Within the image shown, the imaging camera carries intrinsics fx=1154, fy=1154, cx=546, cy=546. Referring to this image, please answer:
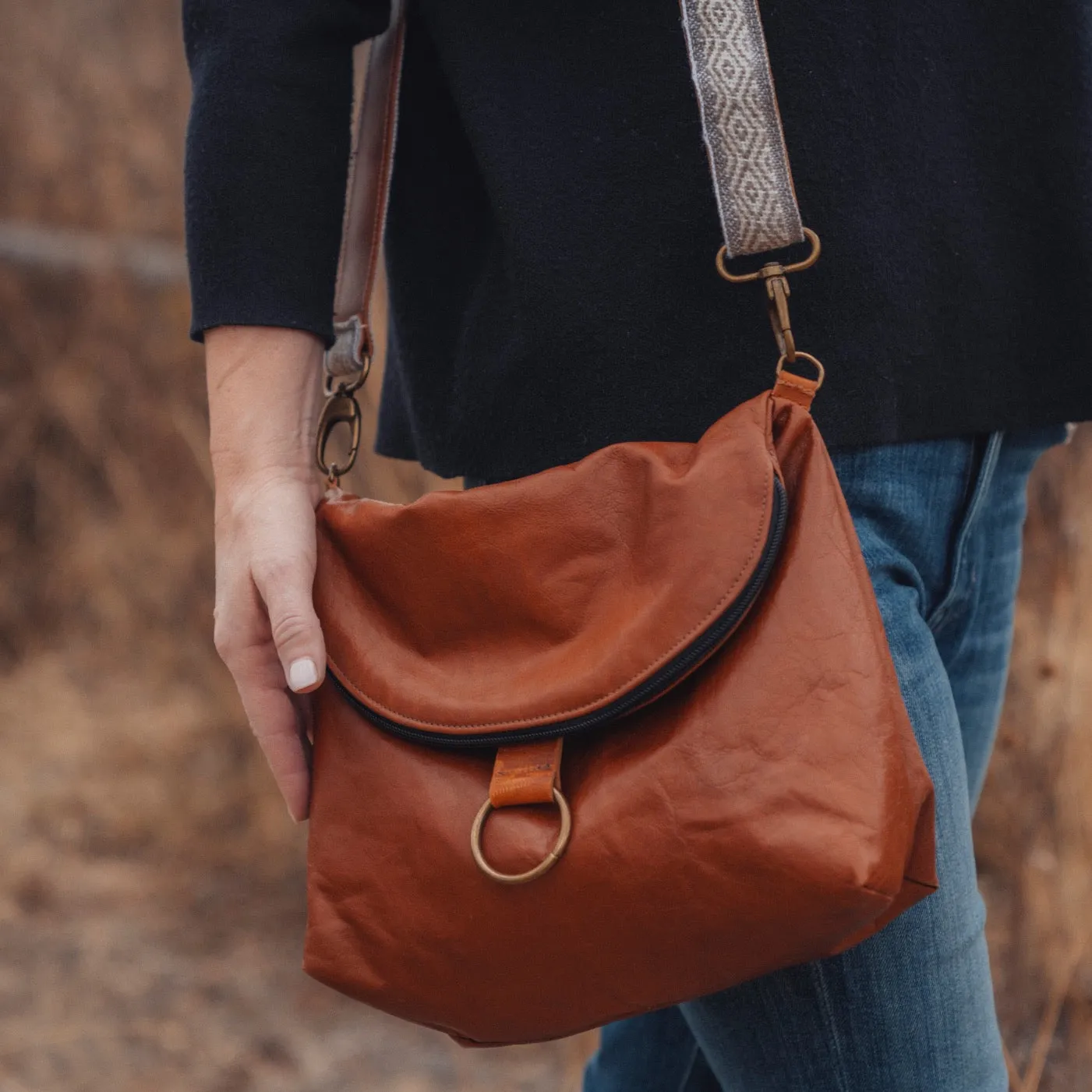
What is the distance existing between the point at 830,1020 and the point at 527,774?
254 millimetres

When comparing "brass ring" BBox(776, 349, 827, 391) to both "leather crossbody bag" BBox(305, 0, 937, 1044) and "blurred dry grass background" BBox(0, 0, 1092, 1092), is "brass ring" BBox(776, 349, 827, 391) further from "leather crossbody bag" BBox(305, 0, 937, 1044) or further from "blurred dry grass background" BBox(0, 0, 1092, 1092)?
"blurred dry grass background" BBox(0, 0, 1092, 1092)

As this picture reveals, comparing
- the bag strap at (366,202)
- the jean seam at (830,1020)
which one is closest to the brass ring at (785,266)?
the bag strap at (366,202)

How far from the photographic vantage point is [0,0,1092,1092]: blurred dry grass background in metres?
2.00

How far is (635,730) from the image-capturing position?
0.72 m

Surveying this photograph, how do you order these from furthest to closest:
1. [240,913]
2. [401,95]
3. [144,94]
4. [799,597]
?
[144,94] < [240,913] < [401,95] < [799,597]

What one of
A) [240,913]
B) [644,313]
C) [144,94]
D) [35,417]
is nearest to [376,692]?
[644,313]

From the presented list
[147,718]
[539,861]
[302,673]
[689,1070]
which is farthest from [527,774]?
[147,718]

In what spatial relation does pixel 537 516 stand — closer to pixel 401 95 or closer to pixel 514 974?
pixel 514 974

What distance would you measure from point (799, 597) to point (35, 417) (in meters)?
3.82

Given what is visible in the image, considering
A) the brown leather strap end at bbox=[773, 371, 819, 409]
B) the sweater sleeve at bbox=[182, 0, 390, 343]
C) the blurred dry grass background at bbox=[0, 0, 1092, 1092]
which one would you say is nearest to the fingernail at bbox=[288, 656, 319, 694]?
the sweater sleeve at bbox=[182, 0, 390, 343]

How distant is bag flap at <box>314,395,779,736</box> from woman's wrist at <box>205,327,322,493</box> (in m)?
0.06

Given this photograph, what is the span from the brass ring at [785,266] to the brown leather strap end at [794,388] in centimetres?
6

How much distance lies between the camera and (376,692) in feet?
2.69

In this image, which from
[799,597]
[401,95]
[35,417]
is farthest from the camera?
[35,417]
